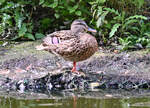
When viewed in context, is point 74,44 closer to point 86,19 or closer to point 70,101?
point 70,101

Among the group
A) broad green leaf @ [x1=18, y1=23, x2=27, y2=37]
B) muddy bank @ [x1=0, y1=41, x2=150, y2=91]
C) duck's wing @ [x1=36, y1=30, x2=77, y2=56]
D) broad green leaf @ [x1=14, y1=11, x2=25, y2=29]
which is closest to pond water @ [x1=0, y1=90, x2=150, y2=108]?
muddy bank @ [x1=0, y1=41, x2=150, y2=91]

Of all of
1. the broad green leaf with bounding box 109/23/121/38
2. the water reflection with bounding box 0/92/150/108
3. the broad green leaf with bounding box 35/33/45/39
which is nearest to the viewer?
the water reflection with bounding box 0/92/150/108

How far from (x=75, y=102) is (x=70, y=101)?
0.10 metres

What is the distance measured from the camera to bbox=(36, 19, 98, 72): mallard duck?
7.70 m

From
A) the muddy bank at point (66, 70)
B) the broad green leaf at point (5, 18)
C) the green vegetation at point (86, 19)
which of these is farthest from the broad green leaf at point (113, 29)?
the broad green leaf at point (5, 18)

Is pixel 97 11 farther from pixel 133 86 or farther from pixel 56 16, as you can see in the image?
pixel 133 86

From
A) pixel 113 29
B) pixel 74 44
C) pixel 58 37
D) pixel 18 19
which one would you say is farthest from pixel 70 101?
pixel 18 19

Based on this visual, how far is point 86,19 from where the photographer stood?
10.1 meters

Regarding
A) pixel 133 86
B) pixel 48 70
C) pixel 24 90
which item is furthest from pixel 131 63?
pixel 24 90

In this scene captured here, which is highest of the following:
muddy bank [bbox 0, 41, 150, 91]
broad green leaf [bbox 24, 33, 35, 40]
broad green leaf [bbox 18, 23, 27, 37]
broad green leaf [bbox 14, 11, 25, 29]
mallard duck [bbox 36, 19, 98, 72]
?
broad green leaf [bbox 14, 11, 25, 29]

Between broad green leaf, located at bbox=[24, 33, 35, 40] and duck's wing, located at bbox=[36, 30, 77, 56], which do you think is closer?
duck's wing, located at bbox=[36, 30, 77, 56]

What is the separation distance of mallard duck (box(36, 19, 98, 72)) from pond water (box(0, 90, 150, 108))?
1010 mm

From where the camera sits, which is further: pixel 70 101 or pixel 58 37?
pixel 58 37

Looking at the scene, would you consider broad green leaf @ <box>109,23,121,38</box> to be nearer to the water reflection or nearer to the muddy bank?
the muddy bank
